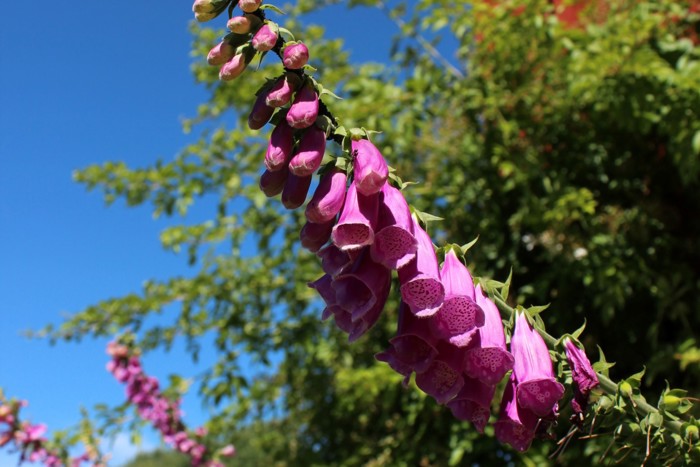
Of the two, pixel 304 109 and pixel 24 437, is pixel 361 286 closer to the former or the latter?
pixel 304 109

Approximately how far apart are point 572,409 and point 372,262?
0.29 metres

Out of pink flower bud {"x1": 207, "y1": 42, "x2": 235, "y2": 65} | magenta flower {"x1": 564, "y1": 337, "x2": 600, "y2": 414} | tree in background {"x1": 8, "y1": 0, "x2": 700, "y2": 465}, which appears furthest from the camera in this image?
tree in background {"x1": 8, "y1": 0, "x2": 700, "y2": 465}

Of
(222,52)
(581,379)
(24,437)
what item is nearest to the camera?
(581,379)

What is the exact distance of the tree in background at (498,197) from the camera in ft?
8.94

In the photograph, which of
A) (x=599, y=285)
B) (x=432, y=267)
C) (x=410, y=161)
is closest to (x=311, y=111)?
(x=432, y=267)

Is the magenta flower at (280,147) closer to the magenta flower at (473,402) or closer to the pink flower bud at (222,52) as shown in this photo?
the pink flower bud at (222,52)

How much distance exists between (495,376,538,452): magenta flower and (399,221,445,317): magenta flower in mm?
146

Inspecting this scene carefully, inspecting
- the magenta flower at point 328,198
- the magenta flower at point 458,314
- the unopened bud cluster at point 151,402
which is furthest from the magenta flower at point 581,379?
the unopened bud cluster at point 151,402

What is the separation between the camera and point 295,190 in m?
0.86

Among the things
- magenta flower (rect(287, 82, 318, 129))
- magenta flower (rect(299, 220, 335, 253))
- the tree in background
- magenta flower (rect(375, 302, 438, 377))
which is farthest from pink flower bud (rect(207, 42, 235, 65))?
the tree in background

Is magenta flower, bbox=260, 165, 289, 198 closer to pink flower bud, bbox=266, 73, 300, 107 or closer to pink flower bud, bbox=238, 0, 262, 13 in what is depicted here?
pink flower bud, bbox=266, 73, 300, 107

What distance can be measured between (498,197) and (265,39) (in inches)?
101

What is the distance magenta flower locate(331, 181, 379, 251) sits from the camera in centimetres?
79

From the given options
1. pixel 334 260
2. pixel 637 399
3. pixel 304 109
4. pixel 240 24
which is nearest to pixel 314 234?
pixel 334 260
